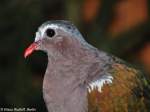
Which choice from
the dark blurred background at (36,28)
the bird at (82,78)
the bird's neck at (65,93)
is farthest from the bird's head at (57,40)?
the dark blurred background at (36,28)

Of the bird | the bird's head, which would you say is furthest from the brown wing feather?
the bird's head

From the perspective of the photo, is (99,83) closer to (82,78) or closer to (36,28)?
(82,78)

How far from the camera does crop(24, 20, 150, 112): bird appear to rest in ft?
16.1

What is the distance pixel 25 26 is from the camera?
7680 millimetres

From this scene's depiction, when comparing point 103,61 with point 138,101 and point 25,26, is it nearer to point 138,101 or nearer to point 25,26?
point 138,101

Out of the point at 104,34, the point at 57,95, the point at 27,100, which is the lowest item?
the point at 27,100

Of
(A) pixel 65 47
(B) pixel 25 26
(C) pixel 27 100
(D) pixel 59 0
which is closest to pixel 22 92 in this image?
(C) pixel 27 100

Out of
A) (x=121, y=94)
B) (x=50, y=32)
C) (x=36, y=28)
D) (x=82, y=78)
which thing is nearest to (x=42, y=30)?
(x=50, y=32)

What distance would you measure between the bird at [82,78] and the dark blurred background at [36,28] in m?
2.23

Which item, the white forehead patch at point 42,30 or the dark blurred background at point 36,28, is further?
the dark blurred background at point 36,28

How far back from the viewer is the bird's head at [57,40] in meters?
5.07

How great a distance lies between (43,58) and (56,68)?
10.8 ft

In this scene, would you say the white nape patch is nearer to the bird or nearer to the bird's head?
the bird

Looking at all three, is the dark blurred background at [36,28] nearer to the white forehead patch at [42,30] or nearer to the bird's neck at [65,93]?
the white forehead patch at [42,30]
